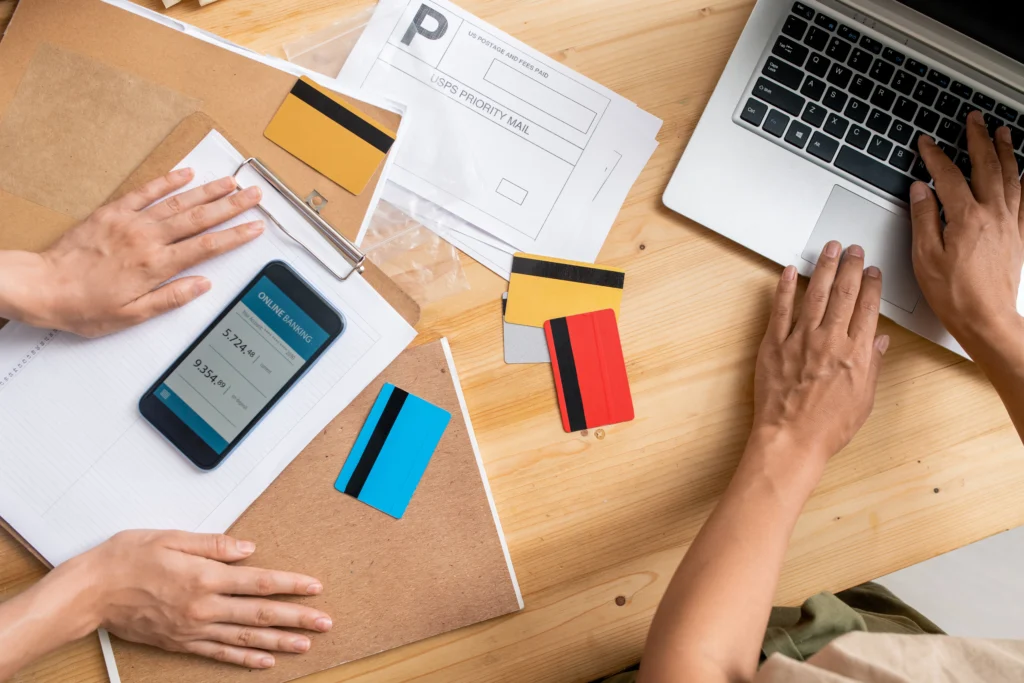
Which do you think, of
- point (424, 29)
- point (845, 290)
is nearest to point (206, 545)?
point (424, 29)

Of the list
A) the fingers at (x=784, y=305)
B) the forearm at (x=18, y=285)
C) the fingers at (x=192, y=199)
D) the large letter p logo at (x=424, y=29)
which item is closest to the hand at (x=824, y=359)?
the fingers at (x=784, y=305)

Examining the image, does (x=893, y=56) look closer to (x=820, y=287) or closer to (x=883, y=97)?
(x=883, y=97)

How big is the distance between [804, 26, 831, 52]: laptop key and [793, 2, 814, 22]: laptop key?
1 cm

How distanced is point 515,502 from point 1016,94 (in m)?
0.62

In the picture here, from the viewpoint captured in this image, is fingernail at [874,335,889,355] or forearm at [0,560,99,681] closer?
forearm at [0,560,99,681]

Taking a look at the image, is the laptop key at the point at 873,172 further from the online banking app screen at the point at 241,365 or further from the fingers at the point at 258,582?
the fingers at the point at 258,582

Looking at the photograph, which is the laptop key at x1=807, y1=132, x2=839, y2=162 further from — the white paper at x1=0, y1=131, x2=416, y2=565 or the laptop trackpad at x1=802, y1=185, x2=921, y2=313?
the white paper at x1=0, y1=131, x2=416, y2=565

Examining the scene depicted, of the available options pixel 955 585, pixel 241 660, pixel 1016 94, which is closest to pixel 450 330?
pixel 241 660

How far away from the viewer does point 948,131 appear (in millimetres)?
666

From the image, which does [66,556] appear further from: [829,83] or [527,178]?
[829,83]

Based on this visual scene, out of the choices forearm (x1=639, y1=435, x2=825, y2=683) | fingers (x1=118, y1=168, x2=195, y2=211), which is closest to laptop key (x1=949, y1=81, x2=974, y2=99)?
forearm (x1=639, y1=435, x2=825, y2=683)

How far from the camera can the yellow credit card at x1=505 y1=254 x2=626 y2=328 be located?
0.67 m

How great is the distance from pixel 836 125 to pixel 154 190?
25.7 inches

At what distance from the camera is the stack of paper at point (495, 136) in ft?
2.24
